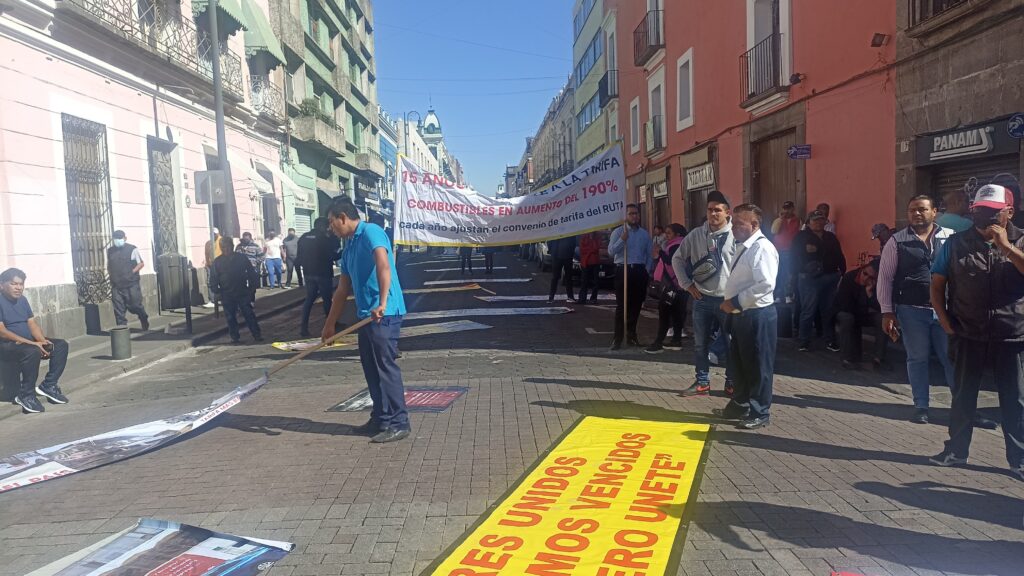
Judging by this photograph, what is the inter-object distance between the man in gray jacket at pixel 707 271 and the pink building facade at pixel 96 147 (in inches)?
383

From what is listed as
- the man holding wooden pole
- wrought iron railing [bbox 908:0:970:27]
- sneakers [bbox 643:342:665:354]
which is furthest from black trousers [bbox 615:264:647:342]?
wrought iron railing [bbox 908:0:970:27]

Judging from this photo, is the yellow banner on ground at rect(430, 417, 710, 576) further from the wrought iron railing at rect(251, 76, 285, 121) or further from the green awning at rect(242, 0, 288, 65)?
the wrought iron railing at rect(251, 76, 285, 121)

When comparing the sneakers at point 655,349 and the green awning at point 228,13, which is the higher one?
the green awning at point 228,13

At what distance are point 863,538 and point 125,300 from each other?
39.5 ft

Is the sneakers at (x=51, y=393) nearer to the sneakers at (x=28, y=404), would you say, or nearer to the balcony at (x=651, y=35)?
the sneakers at (x=28, y=404)

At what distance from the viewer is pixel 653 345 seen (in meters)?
8.77

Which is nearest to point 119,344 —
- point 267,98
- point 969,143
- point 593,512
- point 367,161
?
point 593,512

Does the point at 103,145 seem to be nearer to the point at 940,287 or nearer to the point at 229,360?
the point at 229,360

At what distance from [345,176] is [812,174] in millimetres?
30137

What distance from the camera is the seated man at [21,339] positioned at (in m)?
6.77

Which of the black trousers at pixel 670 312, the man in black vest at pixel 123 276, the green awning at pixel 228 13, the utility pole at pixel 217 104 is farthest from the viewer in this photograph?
the green awning at pixel 228 13

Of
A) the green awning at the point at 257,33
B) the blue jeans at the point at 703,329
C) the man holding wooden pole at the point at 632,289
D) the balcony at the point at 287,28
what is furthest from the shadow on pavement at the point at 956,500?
the balcony at the point at 287,28

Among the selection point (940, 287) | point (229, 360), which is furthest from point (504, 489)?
point (229, 360)

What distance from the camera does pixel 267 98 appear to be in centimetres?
2312
